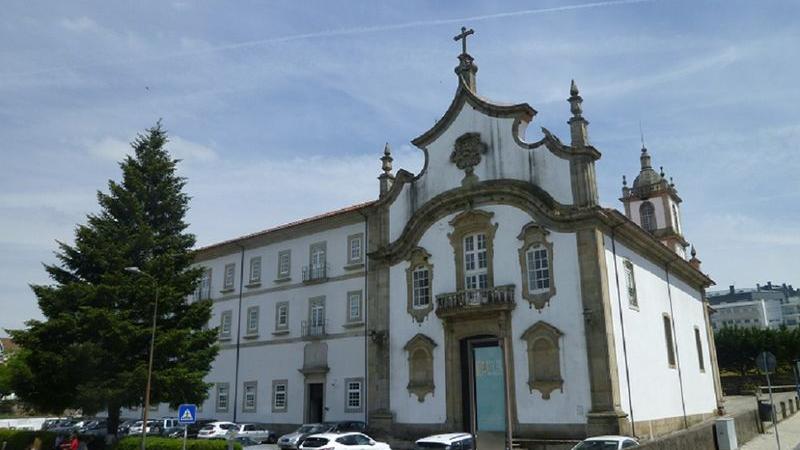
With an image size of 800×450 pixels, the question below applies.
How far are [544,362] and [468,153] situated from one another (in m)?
10.7

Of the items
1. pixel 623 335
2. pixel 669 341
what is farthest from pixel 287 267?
pixel 669 341

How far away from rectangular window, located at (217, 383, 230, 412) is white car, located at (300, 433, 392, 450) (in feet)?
58.9

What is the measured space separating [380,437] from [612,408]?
11.5 meters

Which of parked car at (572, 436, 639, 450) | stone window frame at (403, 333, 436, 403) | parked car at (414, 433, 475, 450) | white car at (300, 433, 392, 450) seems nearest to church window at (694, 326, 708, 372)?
stone window frame at (403, 333, 436, 403)

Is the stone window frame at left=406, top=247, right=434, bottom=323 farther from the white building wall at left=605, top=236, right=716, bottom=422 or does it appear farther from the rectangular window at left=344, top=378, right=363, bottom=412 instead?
the white building wall at left=605, top=236, right=716, bottom=422

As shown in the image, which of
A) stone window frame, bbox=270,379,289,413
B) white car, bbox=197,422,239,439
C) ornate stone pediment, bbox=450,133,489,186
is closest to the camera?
ornate stone pediment, bbox=450,133,489,186

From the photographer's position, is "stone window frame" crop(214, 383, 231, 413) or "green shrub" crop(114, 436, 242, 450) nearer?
"green shrub" crop(114, 436, 242, 450)

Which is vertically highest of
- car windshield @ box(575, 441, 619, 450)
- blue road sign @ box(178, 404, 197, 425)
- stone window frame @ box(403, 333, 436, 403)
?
stone window frame @ box(403, 333, 436, 403)

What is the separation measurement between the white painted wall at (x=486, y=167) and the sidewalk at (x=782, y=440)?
479 inches

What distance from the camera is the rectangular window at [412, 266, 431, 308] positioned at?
31.4 meters

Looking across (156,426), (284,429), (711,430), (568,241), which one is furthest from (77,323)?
(711,430)

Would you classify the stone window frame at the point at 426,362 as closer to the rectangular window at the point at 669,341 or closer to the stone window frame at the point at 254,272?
the rectangular window at the point at 669,341

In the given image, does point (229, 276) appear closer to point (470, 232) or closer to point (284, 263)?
point (284, 263)

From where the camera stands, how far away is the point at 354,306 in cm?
3522
